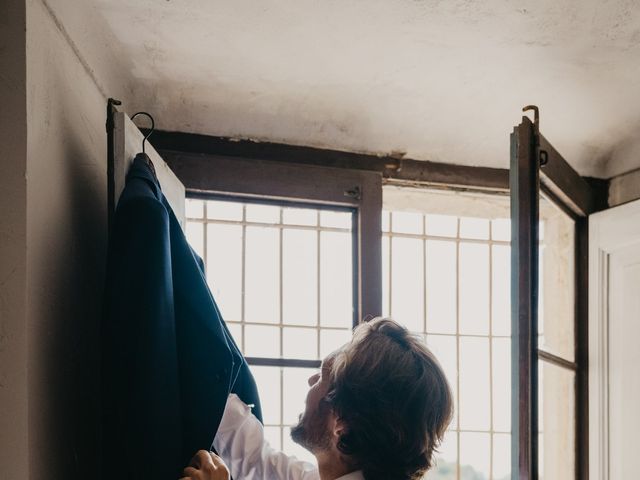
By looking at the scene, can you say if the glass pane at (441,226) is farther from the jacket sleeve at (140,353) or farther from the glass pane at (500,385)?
the jacket sleeve at (140,353)

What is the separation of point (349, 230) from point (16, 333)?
1558 millimetres

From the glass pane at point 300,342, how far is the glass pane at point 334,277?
0.07 m

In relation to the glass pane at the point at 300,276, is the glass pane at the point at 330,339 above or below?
below

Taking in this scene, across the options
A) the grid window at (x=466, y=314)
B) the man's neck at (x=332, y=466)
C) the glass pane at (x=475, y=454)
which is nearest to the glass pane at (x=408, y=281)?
the grid window at (x=466, y=314)

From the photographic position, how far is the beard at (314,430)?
2.02m

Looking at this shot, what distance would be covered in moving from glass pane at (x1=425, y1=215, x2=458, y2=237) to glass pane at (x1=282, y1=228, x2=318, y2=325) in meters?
1.08

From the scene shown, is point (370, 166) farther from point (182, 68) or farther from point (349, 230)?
point (182, 68)

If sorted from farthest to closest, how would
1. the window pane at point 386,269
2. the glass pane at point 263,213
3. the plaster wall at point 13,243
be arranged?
the window pane at point 386,269
the glass pane at point 263,213
the plaster wall at point 13,243

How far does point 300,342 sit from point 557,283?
111 centimetres

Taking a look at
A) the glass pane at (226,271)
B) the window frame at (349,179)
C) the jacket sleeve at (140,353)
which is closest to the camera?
the jacket sleeve at (140,353)

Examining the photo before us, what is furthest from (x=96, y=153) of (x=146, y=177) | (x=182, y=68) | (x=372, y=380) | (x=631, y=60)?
(x=631, y=60)

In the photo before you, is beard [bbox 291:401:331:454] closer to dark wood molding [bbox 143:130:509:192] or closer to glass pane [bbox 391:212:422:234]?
dark wood molding [bbox 143:130:509:192]

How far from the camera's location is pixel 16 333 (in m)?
1.48

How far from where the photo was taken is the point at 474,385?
396cm
